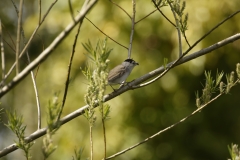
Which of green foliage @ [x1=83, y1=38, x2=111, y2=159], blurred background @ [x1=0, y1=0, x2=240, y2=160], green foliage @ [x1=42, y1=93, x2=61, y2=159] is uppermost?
blurred background @ [x1=0, y1=0, x2=240, y2=160]

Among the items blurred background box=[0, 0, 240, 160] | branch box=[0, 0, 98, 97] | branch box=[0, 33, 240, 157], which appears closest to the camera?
branch box=[0, 0, 98, 97]

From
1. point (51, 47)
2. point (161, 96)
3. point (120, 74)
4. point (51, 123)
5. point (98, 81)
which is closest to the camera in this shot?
point (51, 47)

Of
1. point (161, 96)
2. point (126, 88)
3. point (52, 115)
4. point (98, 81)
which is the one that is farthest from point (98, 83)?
point (161, 96)

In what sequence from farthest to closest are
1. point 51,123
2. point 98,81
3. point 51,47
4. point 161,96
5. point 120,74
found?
1. point 161,96
2. point 120,74
3. point 98,81
4. point 51,123
5. point 51,47

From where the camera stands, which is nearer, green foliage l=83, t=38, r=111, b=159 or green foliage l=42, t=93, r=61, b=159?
green foliage l=42, t=93, r=61, b=159

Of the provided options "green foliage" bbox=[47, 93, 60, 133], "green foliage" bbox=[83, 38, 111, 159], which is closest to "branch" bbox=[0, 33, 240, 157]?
"green foliage" bbox=[83, 38, 111, 159]

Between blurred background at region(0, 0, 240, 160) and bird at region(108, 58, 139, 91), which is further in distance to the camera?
blurred background at region(0, 0, 240, 160)


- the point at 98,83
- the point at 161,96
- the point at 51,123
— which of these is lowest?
the point at 51,123

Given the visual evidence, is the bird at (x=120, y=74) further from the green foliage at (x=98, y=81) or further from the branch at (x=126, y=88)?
the green foliage at (x=98, y=81)

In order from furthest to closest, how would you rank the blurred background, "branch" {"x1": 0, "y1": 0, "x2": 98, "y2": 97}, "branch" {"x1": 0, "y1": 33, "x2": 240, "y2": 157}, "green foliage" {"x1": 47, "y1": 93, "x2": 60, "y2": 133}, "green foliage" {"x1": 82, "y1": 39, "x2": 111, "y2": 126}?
the blurred background < "branch" {"x1": 0, "y1": 33, "x2": 240, "y2": 157} < "green foliage" {"x1": 82, "y1": 39, "x2": 111, "y2": 126} < "green foliage" {"x1": 47, "y1": 93, "x2": 60, "y2": 133} < "branch" {"x1": 0, "y1": 0, "x2": 98, "y2": 97}

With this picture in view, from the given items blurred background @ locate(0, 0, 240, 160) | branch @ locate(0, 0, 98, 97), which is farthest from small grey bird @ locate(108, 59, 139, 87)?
branch @ locate(0, 0, 98, 97)

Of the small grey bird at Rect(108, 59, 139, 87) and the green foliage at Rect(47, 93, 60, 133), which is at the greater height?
the small grey bird at Rect(108, 59, 139, 87)

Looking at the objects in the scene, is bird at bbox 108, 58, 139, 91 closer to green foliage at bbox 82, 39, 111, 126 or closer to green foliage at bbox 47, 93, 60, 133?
green foliage at bbox 82, 39, 111, 126

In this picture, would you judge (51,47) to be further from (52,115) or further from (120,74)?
(120,74)
